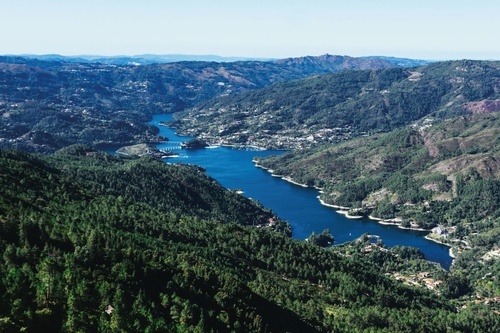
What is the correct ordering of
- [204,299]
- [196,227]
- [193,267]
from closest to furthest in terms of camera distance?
[204,299]
[193,267]
[196,227]

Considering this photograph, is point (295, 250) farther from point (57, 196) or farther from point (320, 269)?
point (57, 196)

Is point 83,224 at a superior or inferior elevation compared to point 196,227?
superior

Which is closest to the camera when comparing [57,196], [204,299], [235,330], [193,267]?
[235,330]

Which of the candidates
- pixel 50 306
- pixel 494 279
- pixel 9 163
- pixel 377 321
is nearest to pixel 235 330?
pixel 50 306

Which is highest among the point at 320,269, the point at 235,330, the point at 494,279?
the point at 235,330

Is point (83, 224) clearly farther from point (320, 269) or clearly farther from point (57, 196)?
point (320, 269)

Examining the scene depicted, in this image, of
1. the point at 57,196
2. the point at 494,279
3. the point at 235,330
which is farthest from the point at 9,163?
the point at 494,279

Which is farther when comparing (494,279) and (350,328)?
(494,279)
